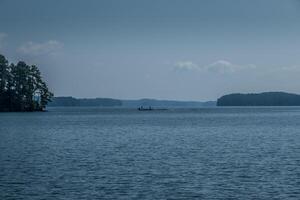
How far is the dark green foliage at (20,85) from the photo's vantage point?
18088 centimetres

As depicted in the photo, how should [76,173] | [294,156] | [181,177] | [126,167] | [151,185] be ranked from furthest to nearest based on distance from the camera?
[294,156], [126,167], [76,173], [181,177], [151,185]

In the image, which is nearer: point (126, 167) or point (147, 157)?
point (126, 167)

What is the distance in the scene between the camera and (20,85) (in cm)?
18112

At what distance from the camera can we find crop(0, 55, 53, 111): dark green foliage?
593ft

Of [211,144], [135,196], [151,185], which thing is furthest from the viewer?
[211,144]

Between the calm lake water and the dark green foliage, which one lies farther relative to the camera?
the dark green foliage

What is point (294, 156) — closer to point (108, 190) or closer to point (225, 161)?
point (225, 161)

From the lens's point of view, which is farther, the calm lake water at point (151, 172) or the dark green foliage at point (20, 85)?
the dark green foliage at point (20, 85)

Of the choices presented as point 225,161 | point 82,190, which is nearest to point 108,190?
point 82,190

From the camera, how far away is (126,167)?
147ft

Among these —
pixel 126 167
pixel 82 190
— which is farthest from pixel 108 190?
pixel 126 167

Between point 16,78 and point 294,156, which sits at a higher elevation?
point 16,78

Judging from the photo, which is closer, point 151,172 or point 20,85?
point 151,172

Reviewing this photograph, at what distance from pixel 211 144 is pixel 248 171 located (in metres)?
25.8
